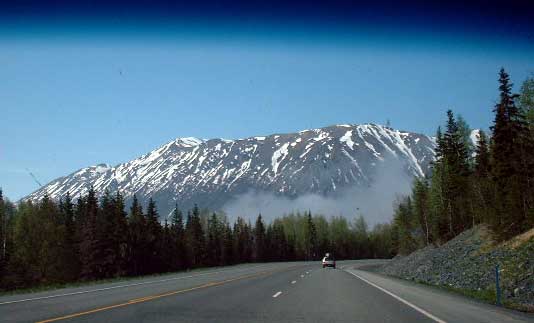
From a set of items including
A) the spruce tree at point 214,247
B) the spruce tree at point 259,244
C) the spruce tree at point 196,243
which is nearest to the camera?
the spruce tree at point 196,243

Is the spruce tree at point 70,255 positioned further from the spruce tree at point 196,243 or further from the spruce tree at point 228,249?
the spruce tree at point 228,249

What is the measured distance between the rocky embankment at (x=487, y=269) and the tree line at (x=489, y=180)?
2039 millimetres

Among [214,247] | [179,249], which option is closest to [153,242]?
[179,249]

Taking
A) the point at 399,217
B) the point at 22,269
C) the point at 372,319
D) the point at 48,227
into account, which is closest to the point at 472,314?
the point at 372,319

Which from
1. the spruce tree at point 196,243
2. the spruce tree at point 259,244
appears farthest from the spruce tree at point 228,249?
the spruce tree at point 259,244

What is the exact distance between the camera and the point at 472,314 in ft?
40.7

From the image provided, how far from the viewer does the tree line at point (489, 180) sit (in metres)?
32.6

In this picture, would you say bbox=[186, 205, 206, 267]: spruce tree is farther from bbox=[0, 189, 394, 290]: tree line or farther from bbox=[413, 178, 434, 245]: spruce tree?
bbox=[413, 178, 434, 245]: spruce tree

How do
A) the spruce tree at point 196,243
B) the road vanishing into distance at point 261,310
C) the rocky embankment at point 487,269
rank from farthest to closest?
the spruce tree at point 196,243
the rocky embankment at point 487,269
the road vanishing into distance at point 261,310

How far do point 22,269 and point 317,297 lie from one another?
163ft

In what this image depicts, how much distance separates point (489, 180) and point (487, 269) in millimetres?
18200

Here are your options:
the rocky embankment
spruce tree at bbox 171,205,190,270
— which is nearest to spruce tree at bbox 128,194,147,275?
spruce tree at bbox 171,205,190,270

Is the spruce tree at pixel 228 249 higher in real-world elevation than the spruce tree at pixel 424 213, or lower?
lower

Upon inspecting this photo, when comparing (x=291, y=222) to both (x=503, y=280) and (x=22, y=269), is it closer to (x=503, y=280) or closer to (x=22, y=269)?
(x=22, y=269)
